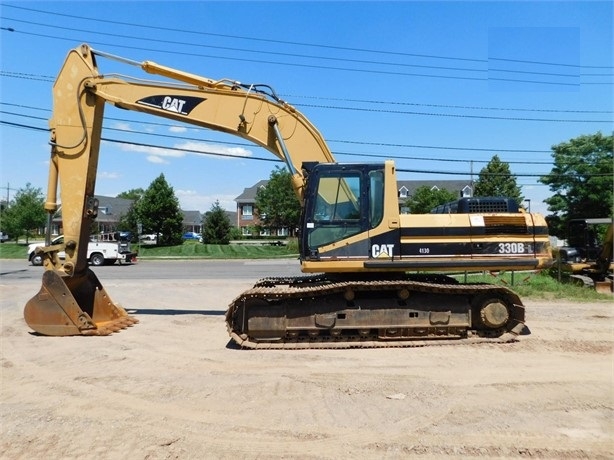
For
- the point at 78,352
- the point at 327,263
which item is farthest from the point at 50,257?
the point at 327,263

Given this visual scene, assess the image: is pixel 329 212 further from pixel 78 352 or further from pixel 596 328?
pixel 596 328

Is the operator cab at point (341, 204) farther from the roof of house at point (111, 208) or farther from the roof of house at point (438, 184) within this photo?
the roof of house at point (111, 208)

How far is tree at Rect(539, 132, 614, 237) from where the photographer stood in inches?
1447

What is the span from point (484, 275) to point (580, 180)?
2803cm

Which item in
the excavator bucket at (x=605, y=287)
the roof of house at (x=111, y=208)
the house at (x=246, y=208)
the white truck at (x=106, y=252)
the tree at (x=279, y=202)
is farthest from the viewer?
the house at (x=246, y=208)

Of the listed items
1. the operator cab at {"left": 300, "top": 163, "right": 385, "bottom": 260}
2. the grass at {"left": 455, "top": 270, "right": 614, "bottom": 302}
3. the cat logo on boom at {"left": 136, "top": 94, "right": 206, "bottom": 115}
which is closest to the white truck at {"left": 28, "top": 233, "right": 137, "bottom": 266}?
the grass at {"left": 455, "top": 270, "right": 614, "bottom": 302}

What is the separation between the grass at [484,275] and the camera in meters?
13.6

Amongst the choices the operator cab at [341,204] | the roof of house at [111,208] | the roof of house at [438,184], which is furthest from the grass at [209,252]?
the roof of house at [438,184]

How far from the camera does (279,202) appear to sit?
180 ft

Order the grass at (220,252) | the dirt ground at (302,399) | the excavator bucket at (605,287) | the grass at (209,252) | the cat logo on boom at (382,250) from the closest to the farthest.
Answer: the dirt ground at (302,399)
the cat logo on boom at (382,250)
the excavator bucket at (605,287)
the grass at (209,252)
the grass at (220,252)

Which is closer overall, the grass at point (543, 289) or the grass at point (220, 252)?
the grass at point (543, 289)

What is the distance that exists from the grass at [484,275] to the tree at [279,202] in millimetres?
8669

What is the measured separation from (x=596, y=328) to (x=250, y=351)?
6514 mm

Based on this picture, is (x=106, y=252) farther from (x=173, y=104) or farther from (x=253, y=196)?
(x=253, y=196)
